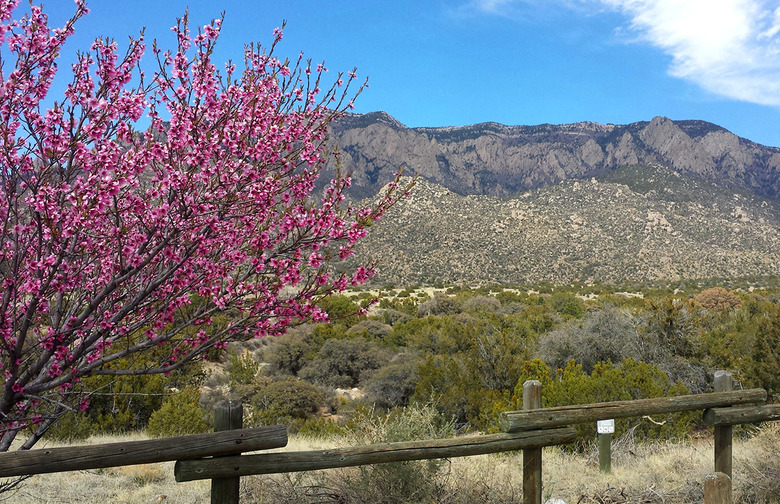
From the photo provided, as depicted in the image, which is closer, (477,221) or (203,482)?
(203,482)

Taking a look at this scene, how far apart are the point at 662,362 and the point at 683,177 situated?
76.6 metres

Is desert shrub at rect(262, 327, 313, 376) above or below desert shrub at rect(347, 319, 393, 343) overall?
below

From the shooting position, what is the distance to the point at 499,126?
14900cm

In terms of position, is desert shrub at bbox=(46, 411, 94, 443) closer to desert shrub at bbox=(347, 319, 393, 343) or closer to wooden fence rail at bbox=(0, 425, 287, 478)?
wooden fence rail at bbox=(0, 425, 287, 478)

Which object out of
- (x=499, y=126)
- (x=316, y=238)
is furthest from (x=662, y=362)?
(x=499, y=126)

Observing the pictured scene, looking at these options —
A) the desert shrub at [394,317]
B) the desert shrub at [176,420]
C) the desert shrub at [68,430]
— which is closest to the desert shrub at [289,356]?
the desert shrub at [394,317]

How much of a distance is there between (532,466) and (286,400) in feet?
40.7

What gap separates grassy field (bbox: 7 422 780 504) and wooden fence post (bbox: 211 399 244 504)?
5.54ft

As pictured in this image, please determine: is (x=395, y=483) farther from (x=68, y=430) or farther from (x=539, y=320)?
(x=539, y=320)

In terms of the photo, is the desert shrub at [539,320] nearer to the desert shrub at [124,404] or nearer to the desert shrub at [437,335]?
the desert shrub at [437,335]

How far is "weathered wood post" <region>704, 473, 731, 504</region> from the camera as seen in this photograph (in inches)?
91.2

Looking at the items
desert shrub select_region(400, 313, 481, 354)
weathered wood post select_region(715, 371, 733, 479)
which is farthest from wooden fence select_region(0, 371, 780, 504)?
desert shrub select_region(400, 313, 481, 354)

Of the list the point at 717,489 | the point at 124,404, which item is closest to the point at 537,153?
the point at 124,404

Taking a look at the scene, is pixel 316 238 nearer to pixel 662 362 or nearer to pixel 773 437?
pixel 773 437
